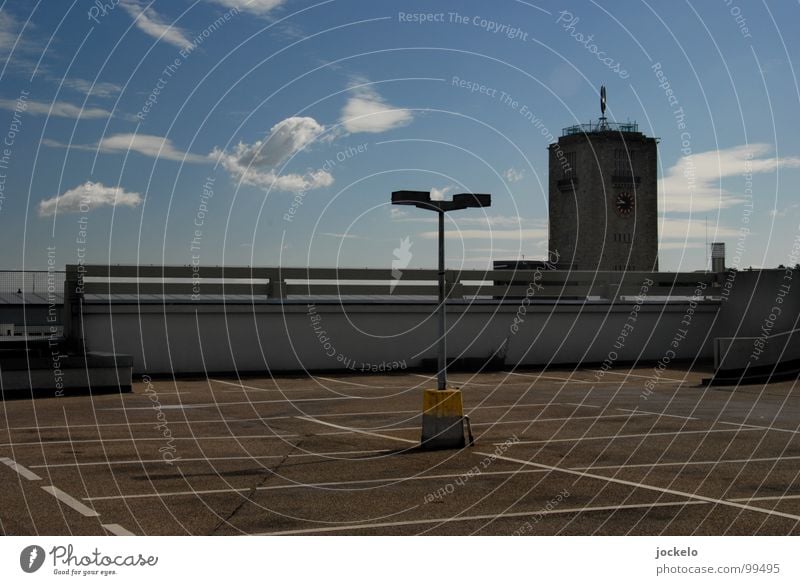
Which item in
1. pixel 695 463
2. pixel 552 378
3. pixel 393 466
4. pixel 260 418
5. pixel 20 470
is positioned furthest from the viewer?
pixel 552 378

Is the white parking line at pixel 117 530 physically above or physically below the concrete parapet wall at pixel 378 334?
below

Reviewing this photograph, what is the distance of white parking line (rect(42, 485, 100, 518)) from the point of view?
10.1m

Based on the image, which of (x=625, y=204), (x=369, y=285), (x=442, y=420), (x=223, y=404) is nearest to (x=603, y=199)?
(x=625, y=204)

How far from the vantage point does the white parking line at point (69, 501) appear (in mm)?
10148

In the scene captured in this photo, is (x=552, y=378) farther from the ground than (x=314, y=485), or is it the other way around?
(x=552, y=378)

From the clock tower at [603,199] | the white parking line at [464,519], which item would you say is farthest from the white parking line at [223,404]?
the clock tower at [603,199]

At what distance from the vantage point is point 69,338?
28.5m

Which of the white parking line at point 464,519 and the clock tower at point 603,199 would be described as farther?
the clock tower at point 603,199

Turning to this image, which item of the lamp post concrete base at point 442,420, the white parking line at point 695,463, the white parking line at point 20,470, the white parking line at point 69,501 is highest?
the lamp post concrete base at point 442,420

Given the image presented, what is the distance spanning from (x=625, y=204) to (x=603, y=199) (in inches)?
110

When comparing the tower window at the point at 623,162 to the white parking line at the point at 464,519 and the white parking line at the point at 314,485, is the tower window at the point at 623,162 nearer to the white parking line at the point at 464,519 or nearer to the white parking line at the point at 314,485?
the white parking line at the point at 314,485

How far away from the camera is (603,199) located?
76062mm

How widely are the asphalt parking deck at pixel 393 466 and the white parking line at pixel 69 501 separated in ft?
0.12

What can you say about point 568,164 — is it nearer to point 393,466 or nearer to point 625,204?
point 625,204
